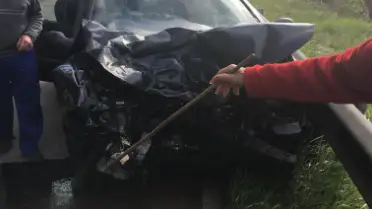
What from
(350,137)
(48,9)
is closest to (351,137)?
(350,137)

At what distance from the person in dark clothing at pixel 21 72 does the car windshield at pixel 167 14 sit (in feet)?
2.19

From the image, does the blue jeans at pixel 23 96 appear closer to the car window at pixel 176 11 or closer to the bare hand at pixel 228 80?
the car window at pixel 176 11

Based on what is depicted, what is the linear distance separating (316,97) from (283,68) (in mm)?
205

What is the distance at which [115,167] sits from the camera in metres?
3.22

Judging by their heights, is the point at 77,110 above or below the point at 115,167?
above

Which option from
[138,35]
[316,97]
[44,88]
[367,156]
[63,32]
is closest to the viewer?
[316,97]

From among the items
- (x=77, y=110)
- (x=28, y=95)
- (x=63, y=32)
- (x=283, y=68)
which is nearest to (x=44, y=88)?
(x=63, y=32)

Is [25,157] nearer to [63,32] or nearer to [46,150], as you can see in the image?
[46,150]

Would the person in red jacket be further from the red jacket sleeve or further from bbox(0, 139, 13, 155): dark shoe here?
A: bbox(0, 139, 13, 155): dark shoe

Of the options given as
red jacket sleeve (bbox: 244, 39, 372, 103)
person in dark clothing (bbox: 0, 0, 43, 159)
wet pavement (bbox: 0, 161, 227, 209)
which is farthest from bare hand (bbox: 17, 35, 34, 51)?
red jacket sleeve (bbox: 244, 39, 372, 103)

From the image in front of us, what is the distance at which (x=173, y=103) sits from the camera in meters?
3.21

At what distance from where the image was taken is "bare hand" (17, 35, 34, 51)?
139 inches

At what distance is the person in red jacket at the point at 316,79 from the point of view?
7.45 feet

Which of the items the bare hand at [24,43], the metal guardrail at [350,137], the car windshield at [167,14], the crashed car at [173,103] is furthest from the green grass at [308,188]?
the bare hand at [24,43]
